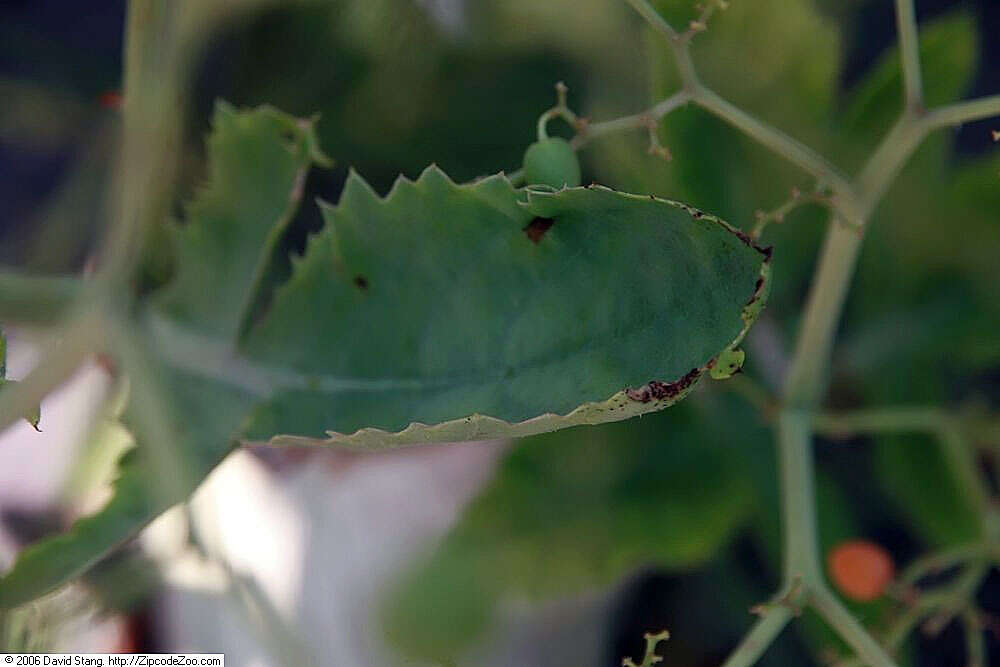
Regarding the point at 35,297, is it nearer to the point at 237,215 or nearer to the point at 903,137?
the point at 237,215

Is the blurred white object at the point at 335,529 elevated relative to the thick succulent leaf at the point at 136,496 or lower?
elevated

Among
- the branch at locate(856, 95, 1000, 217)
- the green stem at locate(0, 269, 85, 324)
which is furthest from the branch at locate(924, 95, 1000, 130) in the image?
the green stem at locate(0, 269, 85, 324)

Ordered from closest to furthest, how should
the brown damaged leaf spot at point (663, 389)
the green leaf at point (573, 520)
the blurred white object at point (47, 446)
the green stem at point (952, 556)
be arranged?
the brown damaged leaf spot at point (663, 389) → the green stem at point (952, 556) → the green leaf at point (573, 520) → the blurred white object at point (47, 446)

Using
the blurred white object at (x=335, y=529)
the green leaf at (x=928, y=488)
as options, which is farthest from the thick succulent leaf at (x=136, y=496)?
the green leaf at (x=928, y=488)

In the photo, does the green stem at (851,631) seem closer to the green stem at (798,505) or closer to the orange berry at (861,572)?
the green stem at (798,505)

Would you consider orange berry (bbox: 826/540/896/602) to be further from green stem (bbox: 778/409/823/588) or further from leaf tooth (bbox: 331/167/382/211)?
leaf tooth (bbox: 331/167/382/211)

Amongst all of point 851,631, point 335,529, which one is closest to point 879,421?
point 851,631

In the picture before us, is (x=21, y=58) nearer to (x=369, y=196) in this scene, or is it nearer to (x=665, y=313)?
(x=369, y=196)
